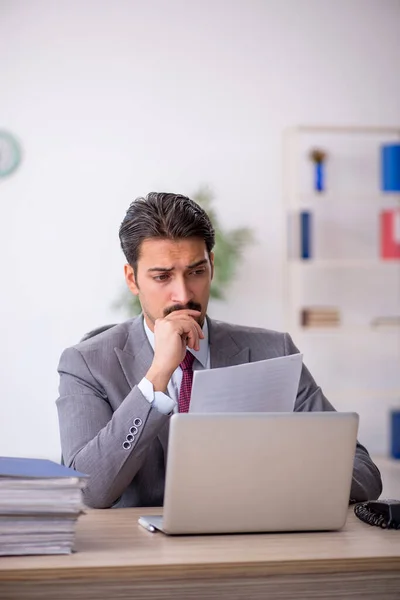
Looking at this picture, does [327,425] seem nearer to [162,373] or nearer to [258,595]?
[258,595]

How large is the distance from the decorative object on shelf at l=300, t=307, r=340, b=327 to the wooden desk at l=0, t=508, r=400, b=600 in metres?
4.31

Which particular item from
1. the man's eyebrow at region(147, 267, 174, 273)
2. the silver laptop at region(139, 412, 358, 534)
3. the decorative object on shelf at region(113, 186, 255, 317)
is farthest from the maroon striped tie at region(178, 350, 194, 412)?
A: the decorative object on shelf at region(113, 186, 255, 317)

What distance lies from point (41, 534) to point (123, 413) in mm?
446

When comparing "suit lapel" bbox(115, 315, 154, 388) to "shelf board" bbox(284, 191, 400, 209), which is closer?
"suit lapel" bbox(115, 315, 154, 388)

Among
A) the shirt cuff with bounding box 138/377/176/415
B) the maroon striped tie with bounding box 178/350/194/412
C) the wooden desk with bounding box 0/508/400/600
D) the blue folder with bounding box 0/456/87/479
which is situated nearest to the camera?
the wooden desk with bounding box 0/508/400/600

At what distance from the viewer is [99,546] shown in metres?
1.58

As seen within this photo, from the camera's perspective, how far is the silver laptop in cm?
161

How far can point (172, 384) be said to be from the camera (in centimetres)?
233

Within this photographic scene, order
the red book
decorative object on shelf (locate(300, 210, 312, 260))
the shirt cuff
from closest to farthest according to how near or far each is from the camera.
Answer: the shirt cuff
decorative object on shelf (locate(300, 210, 312, 260))
the red book

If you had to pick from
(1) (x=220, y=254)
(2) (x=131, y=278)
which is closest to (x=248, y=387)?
(2) (x=131, y=278)

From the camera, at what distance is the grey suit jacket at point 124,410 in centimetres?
194

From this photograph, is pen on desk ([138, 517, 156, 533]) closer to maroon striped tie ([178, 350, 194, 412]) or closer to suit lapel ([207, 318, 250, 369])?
maroon striped tie ([178, 350, 194, 412])

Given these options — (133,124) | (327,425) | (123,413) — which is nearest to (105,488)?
(123,413)

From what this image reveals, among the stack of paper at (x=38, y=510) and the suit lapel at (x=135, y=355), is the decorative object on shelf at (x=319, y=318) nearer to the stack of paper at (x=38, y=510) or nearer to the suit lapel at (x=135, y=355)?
the suit lapel at (x=135, y=355)
